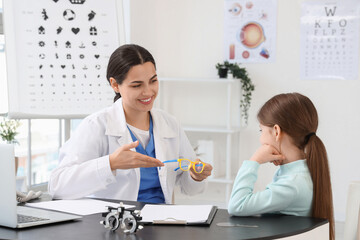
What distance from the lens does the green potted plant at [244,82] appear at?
13.7 feet

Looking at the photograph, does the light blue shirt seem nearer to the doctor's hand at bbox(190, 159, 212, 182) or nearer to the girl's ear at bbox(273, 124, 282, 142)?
the girl's ear at bbox(273, 124, 282, 142)

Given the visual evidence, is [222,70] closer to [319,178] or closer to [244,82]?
[244,82]

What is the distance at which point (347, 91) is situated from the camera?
4.06 meters

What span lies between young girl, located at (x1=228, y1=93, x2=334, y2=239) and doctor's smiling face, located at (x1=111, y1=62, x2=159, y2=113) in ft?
2.11

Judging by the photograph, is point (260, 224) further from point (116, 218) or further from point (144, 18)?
point (144, 18)

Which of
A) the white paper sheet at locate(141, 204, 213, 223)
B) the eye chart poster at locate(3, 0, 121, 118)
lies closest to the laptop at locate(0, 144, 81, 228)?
the white paper sheet at locate(141, 204, 213, 223)

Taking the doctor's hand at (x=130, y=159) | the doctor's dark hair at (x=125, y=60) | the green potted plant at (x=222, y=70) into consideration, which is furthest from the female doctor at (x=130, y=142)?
the green potted plant at (x=222, y=70)

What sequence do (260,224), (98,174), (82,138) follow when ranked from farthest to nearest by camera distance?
(82,138) → (98,174) → (260,224)

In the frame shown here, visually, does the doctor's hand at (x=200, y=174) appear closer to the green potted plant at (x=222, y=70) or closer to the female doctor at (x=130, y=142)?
the female doctor at (x=130, y=142)

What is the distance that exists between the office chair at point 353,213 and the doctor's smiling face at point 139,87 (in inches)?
36.8

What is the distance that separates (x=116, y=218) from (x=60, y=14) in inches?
85.0

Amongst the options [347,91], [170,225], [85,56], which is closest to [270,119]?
[170,225]

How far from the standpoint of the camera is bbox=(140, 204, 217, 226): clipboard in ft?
5.08

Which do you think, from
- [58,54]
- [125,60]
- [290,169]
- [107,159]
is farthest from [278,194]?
[58,54]
